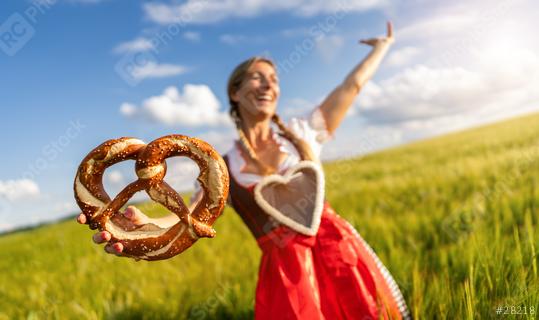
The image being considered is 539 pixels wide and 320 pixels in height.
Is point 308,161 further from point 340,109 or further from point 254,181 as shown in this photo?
point 340,109

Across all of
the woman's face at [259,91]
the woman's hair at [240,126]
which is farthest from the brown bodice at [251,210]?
the woman's face at [259,91]

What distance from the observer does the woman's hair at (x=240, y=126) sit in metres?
2.38

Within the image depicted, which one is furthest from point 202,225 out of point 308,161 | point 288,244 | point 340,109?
point 340,109

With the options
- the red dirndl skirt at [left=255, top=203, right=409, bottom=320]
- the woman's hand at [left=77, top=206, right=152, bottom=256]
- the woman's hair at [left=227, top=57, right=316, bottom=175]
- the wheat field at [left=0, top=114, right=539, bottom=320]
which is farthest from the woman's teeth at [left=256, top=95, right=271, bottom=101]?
the woman's hand at [left=77, top=206, right=152, bottom=256]

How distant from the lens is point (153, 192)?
155 centimetres

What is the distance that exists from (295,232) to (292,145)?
561 mm

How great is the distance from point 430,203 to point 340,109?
3.27 meters

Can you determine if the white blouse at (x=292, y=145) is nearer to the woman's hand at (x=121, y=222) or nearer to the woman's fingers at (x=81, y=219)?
the woman's hand at (x=121, y=222)

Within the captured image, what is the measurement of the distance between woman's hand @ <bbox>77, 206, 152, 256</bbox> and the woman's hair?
862 millimetres

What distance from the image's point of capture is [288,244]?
7.02 feet

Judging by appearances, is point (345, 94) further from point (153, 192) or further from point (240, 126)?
point (153, 192)

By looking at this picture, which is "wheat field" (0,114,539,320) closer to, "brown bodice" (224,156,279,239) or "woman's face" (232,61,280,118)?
"brown bodice" (224,156,279,239)

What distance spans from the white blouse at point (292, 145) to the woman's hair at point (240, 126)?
0.04 metres

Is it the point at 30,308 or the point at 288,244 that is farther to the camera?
the point at 30,308
